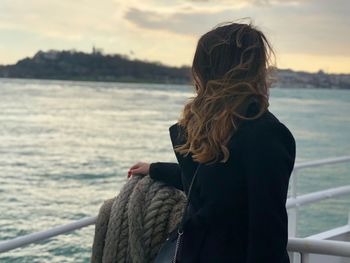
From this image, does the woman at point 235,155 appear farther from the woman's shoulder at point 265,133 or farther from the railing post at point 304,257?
the railing post at point 304,257

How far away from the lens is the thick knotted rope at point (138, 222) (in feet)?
6.43

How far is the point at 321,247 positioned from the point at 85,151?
1404 inches

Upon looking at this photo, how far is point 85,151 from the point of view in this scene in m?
37.1

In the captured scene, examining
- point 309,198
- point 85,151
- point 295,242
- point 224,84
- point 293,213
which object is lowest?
point 85,151

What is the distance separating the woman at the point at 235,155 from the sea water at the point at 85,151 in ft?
0.60

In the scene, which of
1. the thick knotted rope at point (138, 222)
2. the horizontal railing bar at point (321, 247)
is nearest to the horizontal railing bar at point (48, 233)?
the thick knotted rope at point (138, 222)

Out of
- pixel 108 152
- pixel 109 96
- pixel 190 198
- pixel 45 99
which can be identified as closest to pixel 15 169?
pixel 108 152

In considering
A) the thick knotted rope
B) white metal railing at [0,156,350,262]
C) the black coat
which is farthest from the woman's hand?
the black coat

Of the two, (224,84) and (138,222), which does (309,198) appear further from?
(224,84)

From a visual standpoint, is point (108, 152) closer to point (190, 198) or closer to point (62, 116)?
point (62, 116)

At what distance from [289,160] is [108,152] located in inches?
1404

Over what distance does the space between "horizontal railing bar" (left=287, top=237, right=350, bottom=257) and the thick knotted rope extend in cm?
37

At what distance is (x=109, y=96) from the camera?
82250 mm

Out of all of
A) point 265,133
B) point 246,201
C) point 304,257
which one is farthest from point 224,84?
point 304,257
